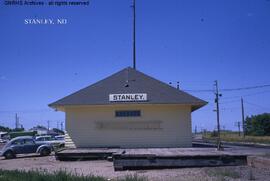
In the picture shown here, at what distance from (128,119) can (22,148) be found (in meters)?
10.3

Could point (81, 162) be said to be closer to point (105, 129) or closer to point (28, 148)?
point (105, 129)

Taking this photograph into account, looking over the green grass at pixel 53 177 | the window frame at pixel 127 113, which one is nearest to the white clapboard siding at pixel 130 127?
the window frame at pixel 127 113

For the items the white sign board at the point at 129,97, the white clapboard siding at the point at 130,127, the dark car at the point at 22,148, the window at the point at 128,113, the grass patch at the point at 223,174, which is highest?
the white sign board at the point at 129,97

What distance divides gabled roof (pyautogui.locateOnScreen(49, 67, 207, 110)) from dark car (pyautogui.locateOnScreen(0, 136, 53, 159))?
702 centimetres

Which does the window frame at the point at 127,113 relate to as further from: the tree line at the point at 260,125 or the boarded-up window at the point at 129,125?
the tree line at the point at 260,125

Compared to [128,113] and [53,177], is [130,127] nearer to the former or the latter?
[128,113]

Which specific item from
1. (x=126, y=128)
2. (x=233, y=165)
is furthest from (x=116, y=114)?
(x=233, y=165)

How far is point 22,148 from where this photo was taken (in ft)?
112

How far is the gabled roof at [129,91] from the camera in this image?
27594 mm

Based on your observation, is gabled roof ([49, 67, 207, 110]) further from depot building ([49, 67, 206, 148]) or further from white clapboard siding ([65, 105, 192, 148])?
white clapboard siding ([65, 105, 192, 148])

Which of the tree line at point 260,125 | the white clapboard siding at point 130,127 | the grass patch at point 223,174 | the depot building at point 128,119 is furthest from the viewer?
the tree line at point 260,125

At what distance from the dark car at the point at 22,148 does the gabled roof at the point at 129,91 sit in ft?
23.0

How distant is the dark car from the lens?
3347 cm

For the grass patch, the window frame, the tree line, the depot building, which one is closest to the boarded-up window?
the depot building
